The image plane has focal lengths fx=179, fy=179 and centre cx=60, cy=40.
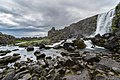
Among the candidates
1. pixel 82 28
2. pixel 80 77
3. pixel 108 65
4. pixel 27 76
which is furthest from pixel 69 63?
pixel 82 28

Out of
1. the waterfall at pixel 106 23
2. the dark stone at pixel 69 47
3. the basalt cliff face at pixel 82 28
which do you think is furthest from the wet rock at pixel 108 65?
the basalt cliff face at pixel 82 28

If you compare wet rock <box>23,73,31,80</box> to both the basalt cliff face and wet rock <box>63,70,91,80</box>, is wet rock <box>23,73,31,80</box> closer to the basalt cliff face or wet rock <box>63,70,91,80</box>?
wet rock <box>63,70,91,80</box>

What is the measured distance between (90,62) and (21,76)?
31.6ft

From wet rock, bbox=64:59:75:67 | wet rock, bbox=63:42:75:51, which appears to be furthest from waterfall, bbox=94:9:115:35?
wet rock, bbox=64:59:75:67

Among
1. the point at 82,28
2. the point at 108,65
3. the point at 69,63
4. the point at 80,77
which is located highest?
the point at 82,28

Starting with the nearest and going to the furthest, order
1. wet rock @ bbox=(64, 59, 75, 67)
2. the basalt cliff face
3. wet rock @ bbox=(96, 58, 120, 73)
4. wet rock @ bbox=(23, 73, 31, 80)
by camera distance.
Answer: wet rock @ bbox=(23, 73, 31, 80) → wet rock @ bbox=(96, 58, 120, 73) → wet rock @ bbox=(64, 59, 75, 67) → the basalt cliff face

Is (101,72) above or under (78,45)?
under

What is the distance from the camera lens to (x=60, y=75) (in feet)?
64.7

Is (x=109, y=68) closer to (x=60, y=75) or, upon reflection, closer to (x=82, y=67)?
(x=82, y=67)

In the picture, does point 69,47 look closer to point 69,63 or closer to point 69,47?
point 69,47

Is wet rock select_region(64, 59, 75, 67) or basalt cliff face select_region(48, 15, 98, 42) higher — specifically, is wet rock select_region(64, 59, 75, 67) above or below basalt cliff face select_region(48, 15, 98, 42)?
below

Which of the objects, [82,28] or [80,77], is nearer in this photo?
[80,77]

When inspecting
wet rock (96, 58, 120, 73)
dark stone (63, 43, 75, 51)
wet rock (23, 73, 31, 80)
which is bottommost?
wet rock (23, 73, 31, 80)

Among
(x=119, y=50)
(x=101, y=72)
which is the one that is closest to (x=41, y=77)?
(x=101, y=72)
